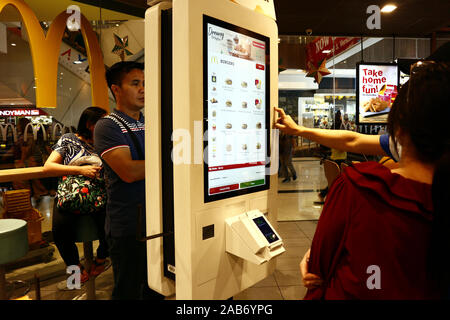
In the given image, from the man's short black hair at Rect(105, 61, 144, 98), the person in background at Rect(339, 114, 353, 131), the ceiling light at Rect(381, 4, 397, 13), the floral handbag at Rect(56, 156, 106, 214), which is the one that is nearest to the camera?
the man's short black hair at Rect(105, 61, 144, 98)

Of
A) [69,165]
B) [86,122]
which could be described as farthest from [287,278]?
[86,122]

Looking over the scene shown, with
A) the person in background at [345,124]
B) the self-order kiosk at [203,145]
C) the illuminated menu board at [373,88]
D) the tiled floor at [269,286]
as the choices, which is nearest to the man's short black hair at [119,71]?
the self-order kiosk at [203,145]

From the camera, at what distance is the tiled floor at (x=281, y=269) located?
9.25 ft

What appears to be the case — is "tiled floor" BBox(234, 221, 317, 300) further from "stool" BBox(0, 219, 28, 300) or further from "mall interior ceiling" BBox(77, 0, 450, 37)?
"mall interior ceiling" BBox(77, 0, 450, 37)

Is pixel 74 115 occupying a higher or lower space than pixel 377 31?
lower

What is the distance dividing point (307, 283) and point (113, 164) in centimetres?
118

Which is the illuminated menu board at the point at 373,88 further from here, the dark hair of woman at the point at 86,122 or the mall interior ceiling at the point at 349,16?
the dark hair of woman at the point at 86,122

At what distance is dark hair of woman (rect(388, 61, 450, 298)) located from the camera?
2.36 feet

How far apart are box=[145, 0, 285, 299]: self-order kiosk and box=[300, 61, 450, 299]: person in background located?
0.53 metres

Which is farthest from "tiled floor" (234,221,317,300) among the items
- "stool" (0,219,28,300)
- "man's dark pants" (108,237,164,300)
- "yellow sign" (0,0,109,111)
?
"yellow sign" (0,0,109,111)

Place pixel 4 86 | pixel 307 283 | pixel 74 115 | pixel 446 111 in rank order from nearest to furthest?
pixel 446 111 < pixel 307 283 < pixel 4 86 < pixel 74 115

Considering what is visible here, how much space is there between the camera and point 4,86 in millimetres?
3547

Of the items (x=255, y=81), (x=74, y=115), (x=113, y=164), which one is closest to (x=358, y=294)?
(x=255, y=81)

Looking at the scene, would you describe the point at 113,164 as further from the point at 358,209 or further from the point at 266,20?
the point at 358,209
